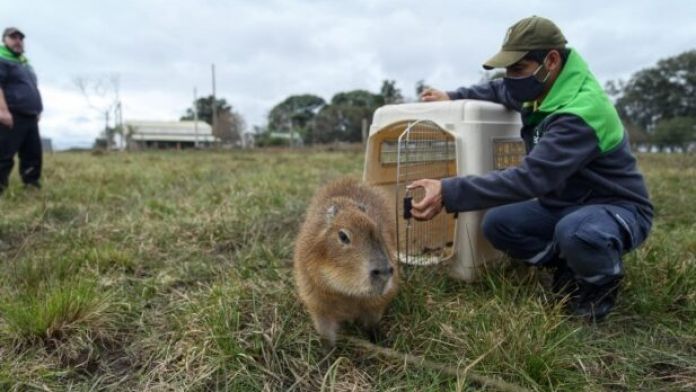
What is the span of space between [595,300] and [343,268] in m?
1.32

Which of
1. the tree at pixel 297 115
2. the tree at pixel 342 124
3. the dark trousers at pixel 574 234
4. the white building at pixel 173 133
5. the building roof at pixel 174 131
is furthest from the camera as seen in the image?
the building roof at pixel 174 131

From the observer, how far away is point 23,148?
609 centimetres

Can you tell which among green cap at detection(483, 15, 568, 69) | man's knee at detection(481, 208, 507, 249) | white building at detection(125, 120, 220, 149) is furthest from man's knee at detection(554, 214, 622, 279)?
white building at detection(125, 120, 220, 149)

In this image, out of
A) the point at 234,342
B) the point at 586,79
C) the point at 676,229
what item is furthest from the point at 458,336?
the point at 676,229

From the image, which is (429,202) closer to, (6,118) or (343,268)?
(343,268)

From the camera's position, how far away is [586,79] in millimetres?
2539

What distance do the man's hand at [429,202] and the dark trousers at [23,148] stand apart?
5084mm

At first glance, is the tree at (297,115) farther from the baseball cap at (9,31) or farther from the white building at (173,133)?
the baseball cap at (9,31)

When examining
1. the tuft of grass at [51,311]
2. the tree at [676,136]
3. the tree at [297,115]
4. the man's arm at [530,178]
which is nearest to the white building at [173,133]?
the tree at [297,115]

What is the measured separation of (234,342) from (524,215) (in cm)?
166

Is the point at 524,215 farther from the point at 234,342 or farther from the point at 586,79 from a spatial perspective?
the point at 234,342

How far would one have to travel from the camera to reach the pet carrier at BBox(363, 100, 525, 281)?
2.86 m

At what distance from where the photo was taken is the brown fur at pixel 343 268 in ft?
6.82

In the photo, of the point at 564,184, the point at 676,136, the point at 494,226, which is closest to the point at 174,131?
the point at 676,136
